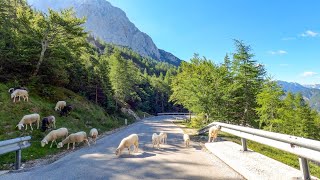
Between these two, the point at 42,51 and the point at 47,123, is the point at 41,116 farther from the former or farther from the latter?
the point at 42,51

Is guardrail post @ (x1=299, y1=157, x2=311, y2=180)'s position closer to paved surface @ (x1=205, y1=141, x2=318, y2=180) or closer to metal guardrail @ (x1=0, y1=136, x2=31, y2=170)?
paved surface @ (x1=205, y1=141, x2=318, y2=180)

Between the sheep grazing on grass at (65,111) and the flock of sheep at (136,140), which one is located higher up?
the sheep grazing on grass at (65,111)

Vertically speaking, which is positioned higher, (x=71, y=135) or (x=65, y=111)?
(x=65, y=111)

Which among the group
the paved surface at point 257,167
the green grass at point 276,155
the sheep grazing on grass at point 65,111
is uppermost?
the sheep grazing on grass at point 65,111

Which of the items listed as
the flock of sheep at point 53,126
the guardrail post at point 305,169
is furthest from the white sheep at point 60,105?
the guardrail post at point 305,169

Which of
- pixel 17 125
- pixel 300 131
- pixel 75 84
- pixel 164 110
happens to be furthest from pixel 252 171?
pixel 164 110

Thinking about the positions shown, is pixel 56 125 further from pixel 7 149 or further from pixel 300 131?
pixel 300 131

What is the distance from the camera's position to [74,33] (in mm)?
31203

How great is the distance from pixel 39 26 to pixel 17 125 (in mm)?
15622

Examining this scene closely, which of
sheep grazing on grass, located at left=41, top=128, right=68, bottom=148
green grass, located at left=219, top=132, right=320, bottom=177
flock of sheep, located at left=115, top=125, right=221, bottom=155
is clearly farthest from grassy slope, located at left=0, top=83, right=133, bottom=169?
green grass, located at left=219, top=132, right=320, bottom=177

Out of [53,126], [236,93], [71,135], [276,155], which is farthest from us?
[236,93]

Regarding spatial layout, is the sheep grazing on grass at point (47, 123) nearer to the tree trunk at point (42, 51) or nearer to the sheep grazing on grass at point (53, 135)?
the sheep grazing on grass at point (53, 135)

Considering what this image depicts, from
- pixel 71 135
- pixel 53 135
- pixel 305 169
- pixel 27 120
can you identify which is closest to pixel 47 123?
pixel 27 120

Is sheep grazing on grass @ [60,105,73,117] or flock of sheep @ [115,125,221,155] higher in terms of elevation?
sheep grazing on grass @ [60,105,73,117]
